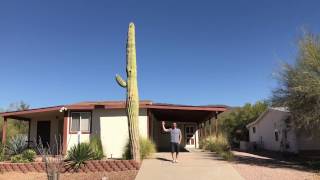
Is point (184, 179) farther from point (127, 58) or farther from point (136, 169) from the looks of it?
point (127, 58)

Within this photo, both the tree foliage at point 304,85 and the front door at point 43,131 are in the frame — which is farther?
the front door at point 43,131

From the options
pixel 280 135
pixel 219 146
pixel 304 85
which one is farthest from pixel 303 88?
pixel 280 135

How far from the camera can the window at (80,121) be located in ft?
69.6

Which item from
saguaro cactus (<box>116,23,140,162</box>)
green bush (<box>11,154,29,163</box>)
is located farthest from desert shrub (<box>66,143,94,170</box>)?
green bush (<box>11,154,29,163</box>)

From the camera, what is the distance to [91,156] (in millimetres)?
16000

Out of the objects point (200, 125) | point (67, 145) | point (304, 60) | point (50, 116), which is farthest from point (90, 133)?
point (200, 125)

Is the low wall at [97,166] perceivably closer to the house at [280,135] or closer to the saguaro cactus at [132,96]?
the saguaro cactus at [132,96]

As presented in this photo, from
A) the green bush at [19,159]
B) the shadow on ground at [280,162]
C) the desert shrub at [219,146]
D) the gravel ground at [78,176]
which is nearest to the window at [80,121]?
the green bush at [19,159]

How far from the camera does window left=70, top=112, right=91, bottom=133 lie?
835 inches

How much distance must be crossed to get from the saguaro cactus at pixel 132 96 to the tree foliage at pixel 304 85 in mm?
6509

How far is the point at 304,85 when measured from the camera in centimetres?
1572

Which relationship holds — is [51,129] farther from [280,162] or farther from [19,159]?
[280,162]

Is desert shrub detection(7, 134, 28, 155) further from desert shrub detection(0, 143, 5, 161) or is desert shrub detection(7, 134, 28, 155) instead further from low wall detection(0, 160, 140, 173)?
low wall detection(0, 160, 140, 173)

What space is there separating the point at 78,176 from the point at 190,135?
18494mm
